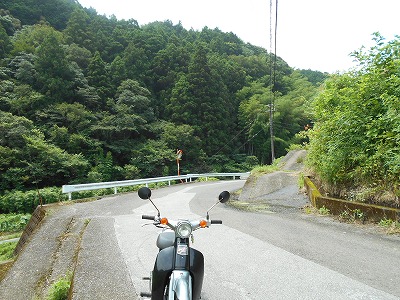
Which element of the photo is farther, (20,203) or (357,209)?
(20,203)

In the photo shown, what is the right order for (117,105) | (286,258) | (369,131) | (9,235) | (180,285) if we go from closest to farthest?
(180,285), (286,258), (369,131), (9,235), (117,105)

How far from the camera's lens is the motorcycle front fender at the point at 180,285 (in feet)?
6.55

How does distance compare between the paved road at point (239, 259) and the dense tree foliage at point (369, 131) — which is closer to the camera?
the paved road at point (239, 259)

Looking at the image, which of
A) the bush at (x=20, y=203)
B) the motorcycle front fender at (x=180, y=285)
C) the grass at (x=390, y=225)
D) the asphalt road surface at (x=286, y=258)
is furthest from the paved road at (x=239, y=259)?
the bush at (x=20, y=203)

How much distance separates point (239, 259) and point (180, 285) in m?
2.14

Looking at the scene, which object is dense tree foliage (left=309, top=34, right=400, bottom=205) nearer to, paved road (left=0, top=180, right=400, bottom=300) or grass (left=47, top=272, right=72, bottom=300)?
paved road (left=0, top=180, right=400, bottom=300)

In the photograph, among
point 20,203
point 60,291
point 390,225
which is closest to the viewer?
point 60,291

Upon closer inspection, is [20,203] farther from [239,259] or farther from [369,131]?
[369,131]

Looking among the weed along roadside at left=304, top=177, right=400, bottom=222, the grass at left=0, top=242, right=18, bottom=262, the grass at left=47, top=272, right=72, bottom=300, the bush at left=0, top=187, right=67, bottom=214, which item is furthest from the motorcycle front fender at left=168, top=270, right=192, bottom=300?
the bush at left=0, top=187, right=67, bottom=214

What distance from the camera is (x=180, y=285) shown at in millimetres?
2047

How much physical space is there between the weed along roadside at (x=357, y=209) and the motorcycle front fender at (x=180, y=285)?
14.7 ft

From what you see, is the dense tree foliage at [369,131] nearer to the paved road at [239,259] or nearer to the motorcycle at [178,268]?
the paved road at [239,259]

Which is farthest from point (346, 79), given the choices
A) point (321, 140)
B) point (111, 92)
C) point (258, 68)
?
point (258, 68)

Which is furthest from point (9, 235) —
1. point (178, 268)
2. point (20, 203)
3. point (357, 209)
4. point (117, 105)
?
point (117, 105)
